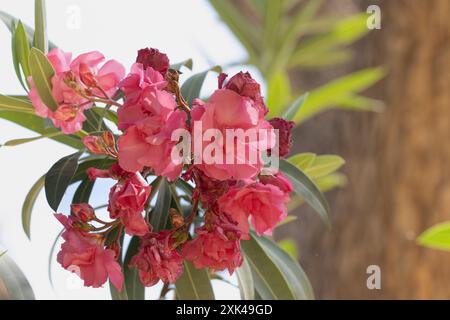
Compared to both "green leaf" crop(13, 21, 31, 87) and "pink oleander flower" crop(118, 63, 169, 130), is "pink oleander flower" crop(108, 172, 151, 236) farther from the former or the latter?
"green leaf" crop(13, 21, 31, 87)

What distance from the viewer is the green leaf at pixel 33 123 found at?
1036 mm

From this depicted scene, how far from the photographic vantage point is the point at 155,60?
83 centimetres

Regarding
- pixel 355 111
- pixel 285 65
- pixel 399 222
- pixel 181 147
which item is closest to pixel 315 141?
pixel 355 111

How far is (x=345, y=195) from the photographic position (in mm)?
2473

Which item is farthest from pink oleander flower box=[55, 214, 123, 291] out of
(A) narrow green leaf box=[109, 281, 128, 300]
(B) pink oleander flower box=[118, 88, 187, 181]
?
(A) narrow green leaf box=[109, 281, 128, 300]

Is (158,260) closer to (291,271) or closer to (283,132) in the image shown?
(283,132)

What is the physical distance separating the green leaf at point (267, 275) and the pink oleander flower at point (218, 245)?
28 centimetres

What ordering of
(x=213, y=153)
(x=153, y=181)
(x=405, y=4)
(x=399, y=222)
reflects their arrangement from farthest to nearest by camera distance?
(x=405, y=4) < (x=399, y=222) < (x=153, y=181) < (x=213, y=153)

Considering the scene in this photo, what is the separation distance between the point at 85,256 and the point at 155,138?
0.55 feet

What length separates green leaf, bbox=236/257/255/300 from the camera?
1.05m

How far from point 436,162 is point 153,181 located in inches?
62.5

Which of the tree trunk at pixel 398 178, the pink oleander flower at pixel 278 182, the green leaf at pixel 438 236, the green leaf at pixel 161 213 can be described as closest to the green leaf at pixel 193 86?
the green leaf at pixel 161 213

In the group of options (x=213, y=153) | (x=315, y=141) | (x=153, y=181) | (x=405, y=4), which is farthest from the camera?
(x=315, y=141)

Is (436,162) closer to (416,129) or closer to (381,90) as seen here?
(416,129)
